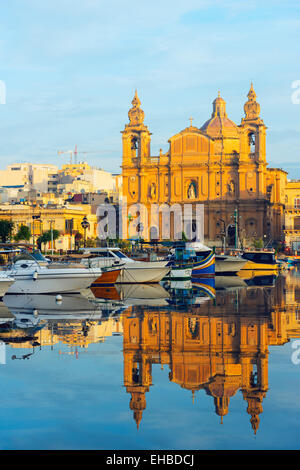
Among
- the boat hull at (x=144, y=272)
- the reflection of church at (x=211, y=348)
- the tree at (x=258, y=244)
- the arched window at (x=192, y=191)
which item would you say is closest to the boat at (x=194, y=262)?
the boat hull at (x=144, y=272)

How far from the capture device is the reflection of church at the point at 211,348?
15.7 metres

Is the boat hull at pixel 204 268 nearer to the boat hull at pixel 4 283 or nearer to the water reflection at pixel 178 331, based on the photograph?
the water reflection at pixel 178 331

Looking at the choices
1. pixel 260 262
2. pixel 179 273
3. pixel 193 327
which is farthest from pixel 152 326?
pixel 260 262

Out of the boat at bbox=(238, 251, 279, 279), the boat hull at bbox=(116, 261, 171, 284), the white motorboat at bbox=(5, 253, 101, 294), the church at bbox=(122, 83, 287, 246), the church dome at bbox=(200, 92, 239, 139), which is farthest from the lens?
the church dome at bbox=(200, 92, 239, 139)

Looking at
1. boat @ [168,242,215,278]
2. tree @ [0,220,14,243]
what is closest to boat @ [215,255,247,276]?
boat @ [168,242,215,278]

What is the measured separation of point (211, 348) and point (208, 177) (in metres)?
80.3

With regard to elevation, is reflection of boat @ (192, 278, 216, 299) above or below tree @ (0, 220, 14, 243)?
below

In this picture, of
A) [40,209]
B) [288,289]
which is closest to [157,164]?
[40,209]

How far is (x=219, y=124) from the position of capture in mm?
110562

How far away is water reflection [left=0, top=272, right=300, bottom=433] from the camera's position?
53.6 feet

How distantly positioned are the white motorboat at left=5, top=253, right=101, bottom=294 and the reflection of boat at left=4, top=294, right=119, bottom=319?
1.52 ft

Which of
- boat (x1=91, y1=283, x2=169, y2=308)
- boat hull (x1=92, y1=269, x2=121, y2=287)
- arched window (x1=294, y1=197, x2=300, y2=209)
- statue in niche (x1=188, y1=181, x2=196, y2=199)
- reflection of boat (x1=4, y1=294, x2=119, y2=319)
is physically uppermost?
statue in niche (x1=188, y1=181, x2=196, y2=199)

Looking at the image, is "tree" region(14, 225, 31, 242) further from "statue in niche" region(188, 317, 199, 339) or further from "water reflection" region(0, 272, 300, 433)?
"statue in niche" region(188, 317, 199, 339)

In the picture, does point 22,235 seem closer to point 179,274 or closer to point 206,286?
point 179,274
